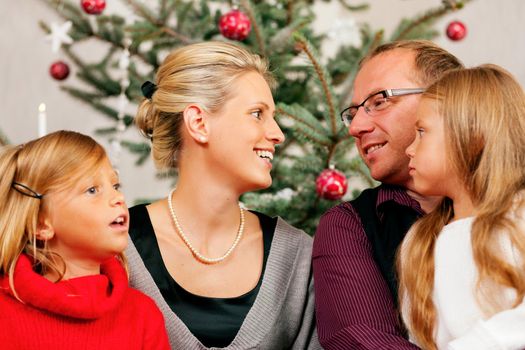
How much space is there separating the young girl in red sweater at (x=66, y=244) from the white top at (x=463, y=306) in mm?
598

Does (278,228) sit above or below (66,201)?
below

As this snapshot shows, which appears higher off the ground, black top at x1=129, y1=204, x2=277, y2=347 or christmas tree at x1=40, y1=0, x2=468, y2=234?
christmas tree at x1=40, y1=0, x2=468, y2=234

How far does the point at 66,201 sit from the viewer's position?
1482 millimetres

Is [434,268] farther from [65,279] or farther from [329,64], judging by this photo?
[329,64]

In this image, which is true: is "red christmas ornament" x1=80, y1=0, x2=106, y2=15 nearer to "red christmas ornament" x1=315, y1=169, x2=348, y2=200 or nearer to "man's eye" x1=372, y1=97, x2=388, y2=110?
"red christmas ornament" x1=315, y1=169, x2=348, y2=200

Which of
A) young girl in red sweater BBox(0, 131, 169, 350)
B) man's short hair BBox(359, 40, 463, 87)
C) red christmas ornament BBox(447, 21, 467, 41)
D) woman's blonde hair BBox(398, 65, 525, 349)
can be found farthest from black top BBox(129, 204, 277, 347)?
red christmas ornament BBox(447, 21, 467, 41)

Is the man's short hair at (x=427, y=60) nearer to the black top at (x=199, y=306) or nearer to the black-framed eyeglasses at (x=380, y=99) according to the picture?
the black-framed eyeglasses at (x=380, y=99)

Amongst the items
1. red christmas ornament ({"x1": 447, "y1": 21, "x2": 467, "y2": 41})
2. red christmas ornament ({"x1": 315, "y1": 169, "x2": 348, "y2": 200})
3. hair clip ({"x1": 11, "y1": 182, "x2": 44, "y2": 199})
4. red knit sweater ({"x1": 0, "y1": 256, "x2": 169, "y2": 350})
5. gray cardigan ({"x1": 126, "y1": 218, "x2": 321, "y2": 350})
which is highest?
red christmas ornament ({"x1": 447, "y1": 21, "x2": 467, "y2": 41})

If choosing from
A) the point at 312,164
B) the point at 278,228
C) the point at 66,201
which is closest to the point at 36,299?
the point at 66,201

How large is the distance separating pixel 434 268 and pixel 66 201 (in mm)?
770

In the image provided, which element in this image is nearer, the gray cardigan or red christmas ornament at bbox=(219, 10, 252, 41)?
the gray cardigan

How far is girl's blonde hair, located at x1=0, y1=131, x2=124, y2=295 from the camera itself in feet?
4.78

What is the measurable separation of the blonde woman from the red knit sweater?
20 cm

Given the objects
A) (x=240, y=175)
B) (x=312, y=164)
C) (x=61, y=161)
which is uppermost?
(x=61, y=161)
